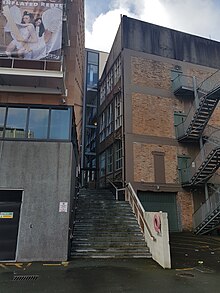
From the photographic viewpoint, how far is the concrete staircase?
9047 millimetres

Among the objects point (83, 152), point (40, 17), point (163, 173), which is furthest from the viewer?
point (83, 152)

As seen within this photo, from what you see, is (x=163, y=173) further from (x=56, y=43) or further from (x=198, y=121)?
(x=56, y=43)

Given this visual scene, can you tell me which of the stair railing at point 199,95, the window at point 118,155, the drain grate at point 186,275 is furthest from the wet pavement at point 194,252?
the stair railing at point 199,95

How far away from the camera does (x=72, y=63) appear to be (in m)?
11.2

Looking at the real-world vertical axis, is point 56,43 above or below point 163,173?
above

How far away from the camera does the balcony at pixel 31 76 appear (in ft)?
31.2

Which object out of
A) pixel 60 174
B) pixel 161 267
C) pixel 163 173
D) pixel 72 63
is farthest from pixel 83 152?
pixel 161 267

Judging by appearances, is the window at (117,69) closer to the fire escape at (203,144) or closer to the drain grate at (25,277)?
the fire escape at (203,144)

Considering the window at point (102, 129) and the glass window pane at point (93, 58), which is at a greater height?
the glass window pane at point (93, 58)

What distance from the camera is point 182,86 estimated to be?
57.7ft

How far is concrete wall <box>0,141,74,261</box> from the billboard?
3.70 meters

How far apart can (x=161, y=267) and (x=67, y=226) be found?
3298 mm

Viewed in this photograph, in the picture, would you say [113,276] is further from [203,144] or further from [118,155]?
[203,144]

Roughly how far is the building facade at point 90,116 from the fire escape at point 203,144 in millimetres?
9435
